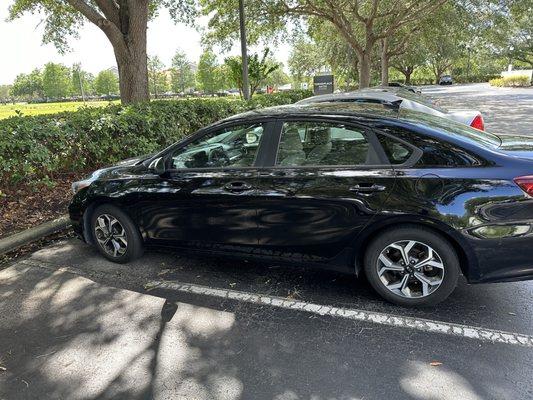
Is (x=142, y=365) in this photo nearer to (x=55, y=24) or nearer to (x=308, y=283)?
(x=308, y=283)

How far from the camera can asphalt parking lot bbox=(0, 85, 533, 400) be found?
8.76 ft

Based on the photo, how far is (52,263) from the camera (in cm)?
471

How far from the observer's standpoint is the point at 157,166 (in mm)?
4172

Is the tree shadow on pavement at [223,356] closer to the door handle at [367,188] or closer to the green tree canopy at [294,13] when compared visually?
the door handle at [367,188]

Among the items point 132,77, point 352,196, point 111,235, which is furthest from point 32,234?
point 132,77

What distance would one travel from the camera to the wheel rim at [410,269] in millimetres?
3323

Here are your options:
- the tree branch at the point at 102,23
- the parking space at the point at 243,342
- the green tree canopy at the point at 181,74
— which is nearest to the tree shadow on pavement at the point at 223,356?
the parking space at the point at 243,342

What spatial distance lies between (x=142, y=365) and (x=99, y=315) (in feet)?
2.88

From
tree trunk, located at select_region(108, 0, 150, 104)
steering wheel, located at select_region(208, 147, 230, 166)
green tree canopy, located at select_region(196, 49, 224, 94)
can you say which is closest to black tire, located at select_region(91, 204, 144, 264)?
steering wheel, located at select_region(208, 147, 230, 166)

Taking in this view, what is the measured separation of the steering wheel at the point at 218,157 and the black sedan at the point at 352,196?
0.01 m

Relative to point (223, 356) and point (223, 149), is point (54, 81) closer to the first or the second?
point (223, 149)

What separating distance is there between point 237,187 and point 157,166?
91cm

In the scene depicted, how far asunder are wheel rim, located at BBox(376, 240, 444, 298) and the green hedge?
17.0 feet

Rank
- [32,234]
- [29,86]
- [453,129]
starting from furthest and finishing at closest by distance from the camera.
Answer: [29,86] → [32,234] → [453,129]
